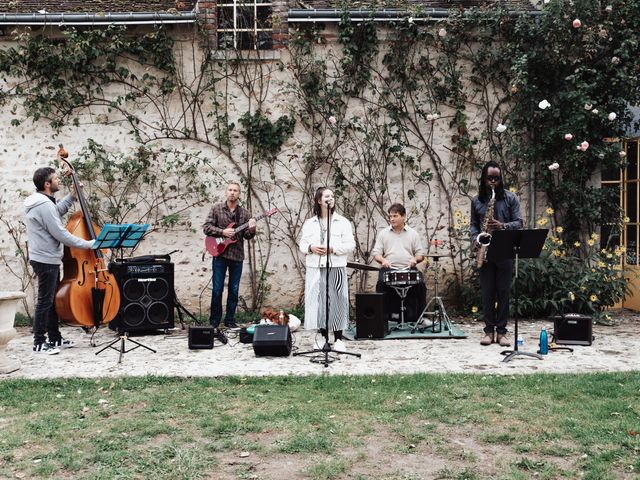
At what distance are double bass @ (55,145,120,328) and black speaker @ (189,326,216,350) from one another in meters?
0.85

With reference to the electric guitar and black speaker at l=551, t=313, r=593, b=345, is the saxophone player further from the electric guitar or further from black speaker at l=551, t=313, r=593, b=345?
the electric guitar

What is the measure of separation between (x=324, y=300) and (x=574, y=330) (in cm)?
246

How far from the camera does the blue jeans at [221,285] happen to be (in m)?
7.57

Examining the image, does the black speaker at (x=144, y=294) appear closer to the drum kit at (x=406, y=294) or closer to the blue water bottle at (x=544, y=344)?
the drum kit at (x=406, y=294)

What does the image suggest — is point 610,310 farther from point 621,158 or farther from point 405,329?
point 405,329

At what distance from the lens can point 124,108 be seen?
28.5ft

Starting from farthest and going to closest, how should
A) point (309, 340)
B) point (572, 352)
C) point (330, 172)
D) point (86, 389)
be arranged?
point (330, 172), point (309, 340), point (572, 352), point (86, 389)

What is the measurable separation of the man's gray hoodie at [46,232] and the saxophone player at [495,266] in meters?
3.74

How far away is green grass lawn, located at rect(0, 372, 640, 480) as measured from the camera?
3551 millimetres

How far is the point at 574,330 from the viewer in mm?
6629

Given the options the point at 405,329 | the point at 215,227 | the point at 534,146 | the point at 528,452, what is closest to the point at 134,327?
the point at 215,227

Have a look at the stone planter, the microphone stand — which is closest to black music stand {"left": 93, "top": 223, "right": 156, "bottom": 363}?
the stone planter

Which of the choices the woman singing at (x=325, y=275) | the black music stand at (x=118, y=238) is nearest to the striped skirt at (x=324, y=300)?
the woman singing at (x=325, y=275)

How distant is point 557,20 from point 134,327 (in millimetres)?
6013
